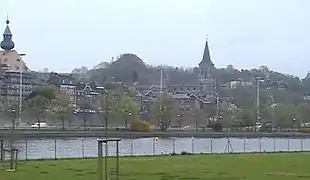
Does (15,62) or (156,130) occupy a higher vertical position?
(15,62)

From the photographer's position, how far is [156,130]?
378 ft

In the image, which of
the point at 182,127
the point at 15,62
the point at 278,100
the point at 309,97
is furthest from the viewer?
the point at 309,97

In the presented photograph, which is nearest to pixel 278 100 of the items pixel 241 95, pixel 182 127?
A: pixel 241 95

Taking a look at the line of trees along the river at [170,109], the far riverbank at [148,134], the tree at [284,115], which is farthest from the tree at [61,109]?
the tree at [284,115]

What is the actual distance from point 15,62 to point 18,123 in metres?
37.6

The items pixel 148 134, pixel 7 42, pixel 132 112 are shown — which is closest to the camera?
pixel 148 134

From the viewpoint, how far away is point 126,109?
376ft

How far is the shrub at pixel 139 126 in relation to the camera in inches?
4328

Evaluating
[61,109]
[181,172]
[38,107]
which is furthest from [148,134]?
[181,172]

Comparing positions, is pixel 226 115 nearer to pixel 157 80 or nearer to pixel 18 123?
pixel 18 123

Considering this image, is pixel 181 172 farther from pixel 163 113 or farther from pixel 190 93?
pixel 190 93

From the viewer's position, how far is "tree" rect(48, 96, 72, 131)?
113m

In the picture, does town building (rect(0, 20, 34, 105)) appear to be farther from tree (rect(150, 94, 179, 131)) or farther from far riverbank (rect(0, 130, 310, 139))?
far riverbank (rect(0, 130, 310, 139))

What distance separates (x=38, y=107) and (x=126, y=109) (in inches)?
581
